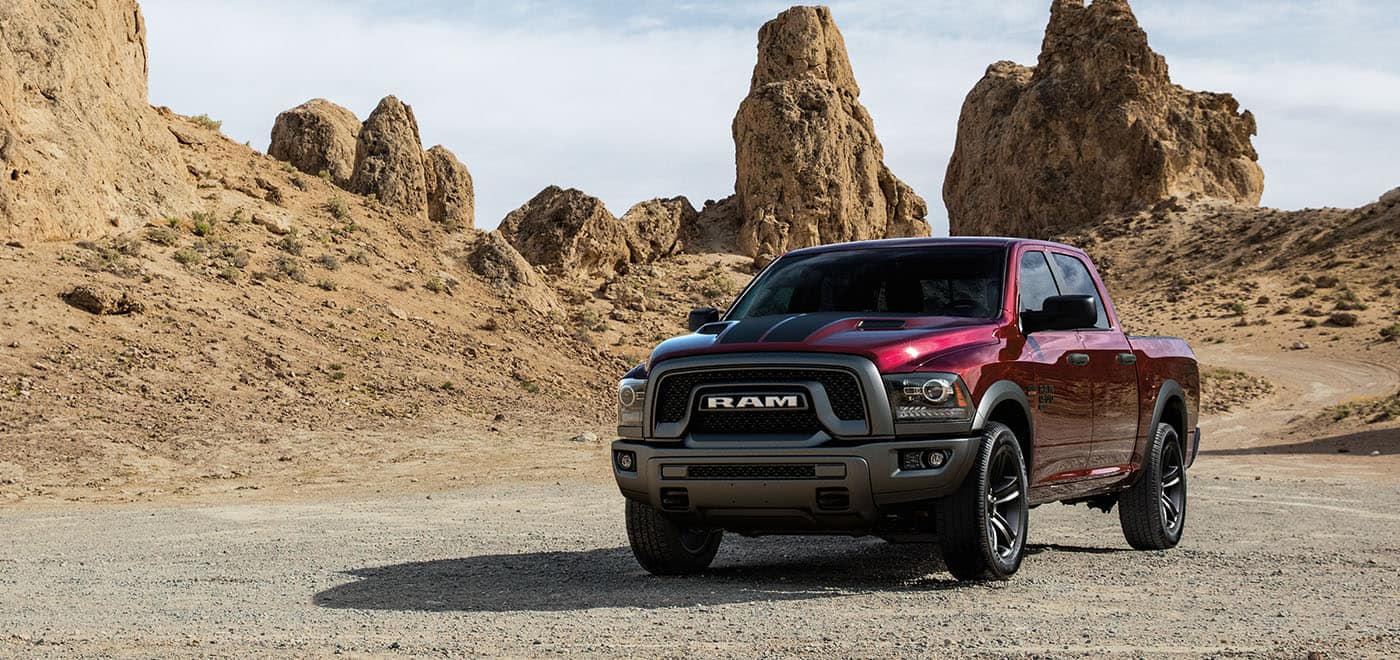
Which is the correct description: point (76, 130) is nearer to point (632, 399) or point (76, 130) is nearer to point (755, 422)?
point (632, 399)

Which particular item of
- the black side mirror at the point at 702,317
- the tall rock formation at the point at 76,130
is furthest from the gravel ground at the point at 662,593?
the tall rock formation at the point at 76,130

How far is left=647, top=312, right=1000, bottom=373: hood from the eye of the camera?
25.9ft

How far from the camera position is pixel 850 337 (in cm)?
808

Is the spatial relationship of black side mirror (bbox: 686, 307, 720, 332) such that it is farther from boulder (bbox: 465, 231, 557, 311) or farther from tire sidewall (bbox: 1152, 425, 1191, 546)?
boulder (bbox: 465, 231, 557, 311)

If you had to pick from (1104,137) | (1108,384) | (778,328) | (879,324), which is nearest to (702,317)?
(778,328)

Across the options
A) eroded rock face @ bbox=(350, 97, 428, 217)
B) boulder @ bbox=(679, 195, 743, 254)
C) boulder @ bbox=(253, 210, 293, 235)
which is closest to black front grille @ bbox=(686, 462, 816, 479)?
boulder @ bbox=(253, 210, 293, 235)

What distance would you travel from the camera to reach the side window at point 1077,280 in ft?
33.7

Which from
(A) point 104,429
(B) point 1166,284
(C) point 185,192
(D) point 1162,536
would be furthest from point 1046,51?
(D) point 1162,536

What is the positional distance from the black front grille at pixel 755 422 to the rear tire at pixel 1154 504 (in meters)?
3.82

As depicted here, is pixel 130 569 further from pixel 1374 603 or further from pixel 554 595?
pixel 1374 603

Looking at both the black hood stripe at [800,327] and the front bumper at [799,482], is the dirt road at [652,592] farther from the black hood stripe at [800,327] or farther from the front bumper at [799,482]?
the black hood stripe at [800,327]

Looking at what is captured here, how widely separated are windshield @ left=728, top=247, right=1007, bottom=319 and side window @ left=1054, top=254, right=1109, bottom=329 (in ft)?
3.76

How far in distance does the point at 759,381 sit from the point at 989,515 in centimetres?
155

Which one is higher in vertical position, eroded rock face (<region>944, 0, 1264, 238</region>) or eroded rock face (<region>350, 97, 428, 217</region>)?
eroded rock face (<region>944, 0, 1264, 238</region>)
